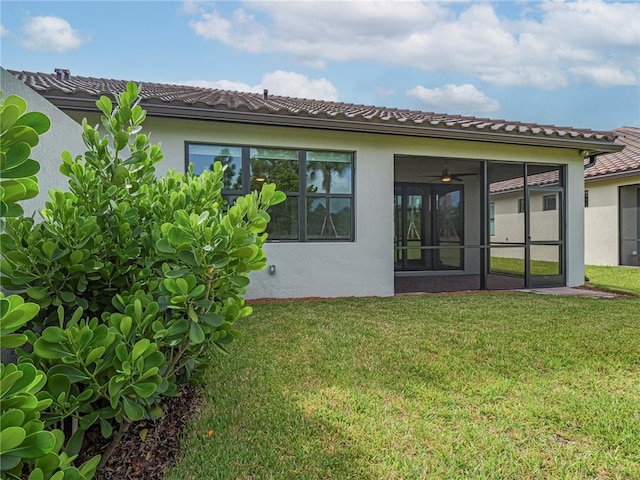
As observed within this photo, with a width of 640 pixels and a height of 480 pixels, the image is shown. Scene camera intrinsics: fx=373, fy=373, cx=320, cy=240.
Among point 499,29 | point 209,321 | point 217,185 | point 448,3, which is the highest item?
point 499,29

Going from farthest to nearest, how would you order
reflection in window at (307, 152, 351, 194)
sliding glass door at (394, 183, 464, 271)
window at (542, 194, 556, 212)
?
sliding glass door at (394, 183, 464, 271) → window at (542, 194, 556, 212) → reflection in window at (307, 152, 351, 194)

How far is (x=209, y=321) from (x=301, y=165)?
6.16 m

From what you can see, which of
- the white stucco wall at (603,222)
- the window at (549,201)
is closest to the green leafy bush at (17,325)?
the window at (549,201)

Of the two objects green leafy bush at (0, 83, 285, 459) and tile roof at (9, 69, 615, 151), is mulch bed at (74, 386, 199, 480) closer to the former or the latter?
green leafy bush at (0, 83, 285, 459)

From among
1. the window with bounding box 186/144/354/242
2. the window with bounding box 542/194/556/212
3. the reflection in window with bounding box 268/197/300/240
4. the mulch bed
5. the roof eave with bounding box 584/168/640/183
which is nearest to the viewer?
the mulch bed

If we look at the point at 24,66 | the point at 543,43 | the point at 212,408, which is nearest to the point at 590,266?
the point at 543,43

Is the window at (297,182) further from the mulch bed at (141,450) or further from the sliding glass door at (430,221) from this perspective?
the sliding glass door at (430,221)

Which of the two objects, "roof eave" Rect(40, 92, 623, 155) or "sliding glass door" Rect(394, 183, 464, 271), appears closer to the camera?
"roof eave" Rect(40, 92, 623, 155)

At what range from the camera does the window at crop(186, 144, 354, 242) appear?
23.9 ft

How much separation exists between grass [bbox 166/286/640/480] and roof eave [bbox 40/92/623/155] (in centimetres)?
370

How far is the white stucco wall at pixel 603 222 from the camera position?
1352 centimetres

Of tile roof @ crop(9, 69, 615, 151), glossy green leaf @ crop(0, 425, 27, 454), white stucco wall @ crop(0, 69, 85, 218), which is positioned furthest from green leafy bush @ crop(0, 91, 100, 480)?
tile roof @ crop(9, 69, 615, 151)

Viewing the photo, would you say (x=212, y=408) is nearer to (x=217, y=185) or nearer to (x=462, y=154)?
(x=217, y=185)

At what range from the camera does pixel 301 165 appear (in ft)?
25.0
